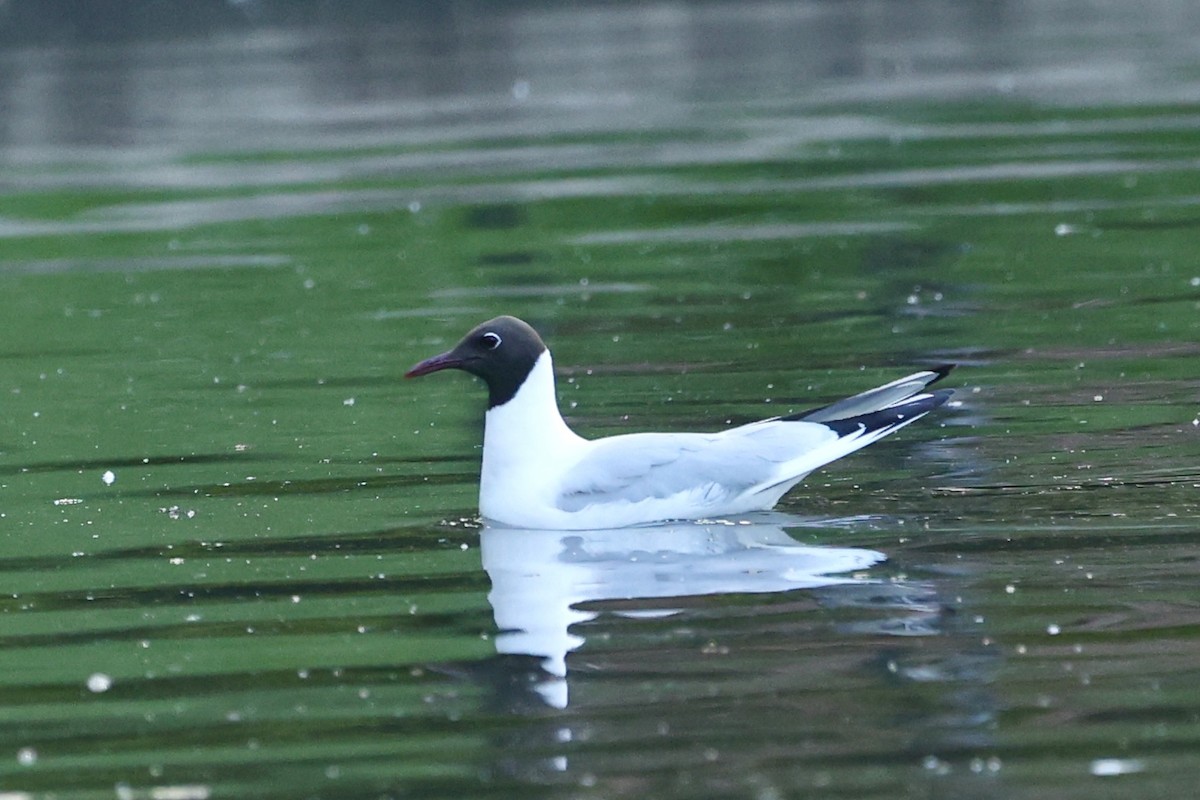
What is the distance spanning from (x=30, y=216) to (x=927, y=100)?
11822 mm

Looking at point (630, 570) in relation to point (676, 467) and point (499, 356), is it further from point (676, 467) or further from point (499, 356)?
point (499, 356)

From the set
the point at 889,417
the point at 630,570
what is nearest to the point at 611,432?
the point at 889,417

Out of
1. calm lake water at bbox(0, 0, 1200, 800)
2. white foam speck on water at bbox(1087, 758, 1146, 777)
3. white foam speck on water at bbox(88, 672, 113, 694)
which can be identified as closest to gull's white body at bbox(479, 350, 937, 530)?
calm lake water at bbox(0, 0, 1200, 800)

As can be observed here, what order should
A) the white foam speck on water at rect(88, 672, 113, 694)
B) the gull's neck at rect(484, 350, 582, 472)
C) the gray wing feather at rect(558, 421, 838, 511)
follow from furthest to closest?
1. the gull's neck at rect(484, 350, 582, 472)
2. the gray wing feather at rect(558, 421, 838, 511)
3. the white foam speck on water at rect(88, 672, 113, 694)

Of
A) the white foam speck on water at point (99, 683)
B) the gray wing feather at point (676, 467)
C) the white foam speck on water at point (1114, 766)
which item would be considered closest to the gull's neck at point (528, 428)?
the gray wing feather at point (676, 467)

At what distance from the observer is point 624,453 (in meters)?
9.42

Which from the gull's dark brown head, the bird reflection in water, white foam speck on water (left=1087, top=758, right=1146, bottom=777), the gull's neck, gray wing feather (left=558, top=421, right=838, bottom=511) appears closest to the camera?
white foam speck on water (left=1087, top=758, right=1146, bottom=777)

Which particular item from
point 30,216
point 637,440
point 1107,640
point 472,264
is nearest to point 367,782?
point 1107,640

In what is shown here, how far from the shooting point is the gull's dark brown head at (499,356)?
967cm

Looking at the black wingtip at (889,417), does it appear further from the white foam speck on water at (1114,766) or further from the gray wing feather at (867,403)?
the white foam speck on water at (1114,766)

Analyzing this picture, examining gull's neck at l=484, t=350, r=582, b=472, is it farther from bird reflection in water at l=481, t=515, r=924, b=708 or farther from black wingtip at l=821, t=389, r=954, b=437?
black wingtip at l=821, t=389, r=954, b=437

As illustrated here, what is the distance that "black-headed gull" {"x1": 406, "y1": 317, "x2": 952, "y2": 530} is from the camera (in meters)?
9.40

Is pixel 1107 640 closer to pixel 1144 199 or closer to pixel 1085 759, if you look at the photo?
pixel 1085 759

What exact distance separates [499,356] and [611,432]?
1925mm
